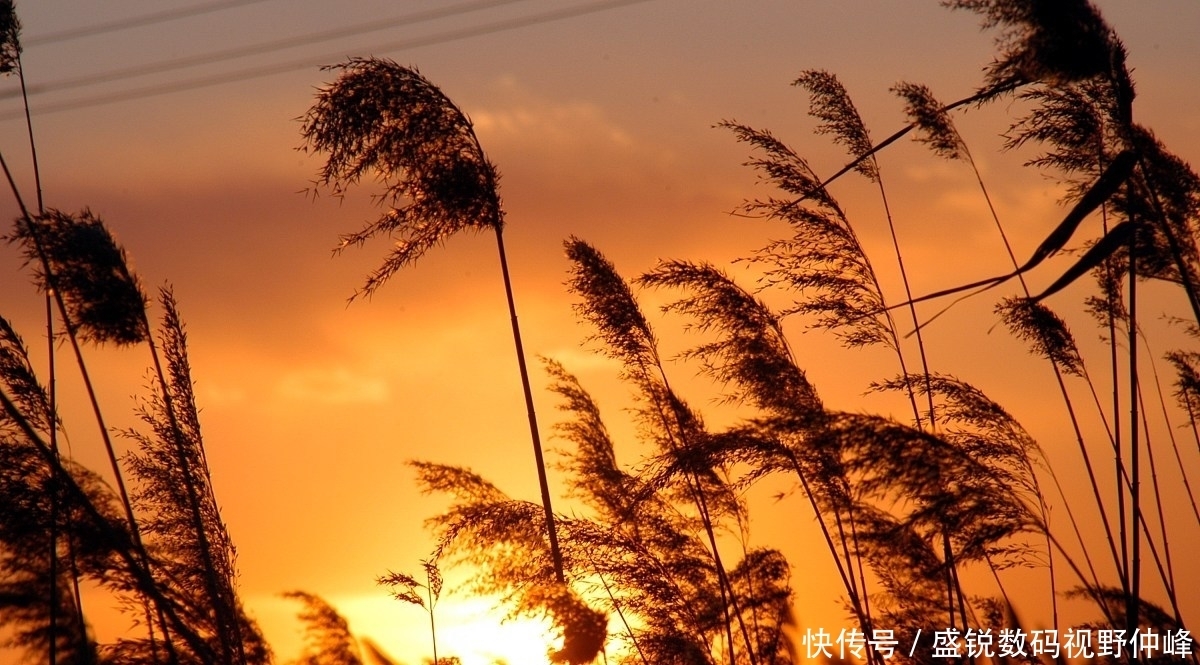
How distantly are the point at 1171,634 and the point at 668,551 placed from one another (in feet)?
9.74

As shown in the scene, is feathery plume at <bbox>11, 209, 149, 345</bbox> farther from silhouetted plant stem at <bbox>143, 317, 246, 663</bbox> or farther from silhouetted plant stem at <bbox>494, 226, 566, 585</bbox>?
silhouetted plant stem at <bbox>494, 226, 566, 585</bbox>

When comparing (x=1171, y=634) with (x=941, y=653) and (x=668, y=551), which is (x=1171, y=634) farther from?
(x=668, y=551)

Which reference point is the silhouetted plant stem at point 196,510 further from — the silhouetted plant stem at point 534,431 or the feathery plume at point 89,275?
the silhouetted plant stem at point 534,431

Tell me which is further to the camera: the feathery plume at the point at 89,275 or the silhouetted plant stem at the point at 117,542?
the feathery plume at the point at 89,275

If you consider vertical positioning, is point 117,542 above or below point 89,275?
below

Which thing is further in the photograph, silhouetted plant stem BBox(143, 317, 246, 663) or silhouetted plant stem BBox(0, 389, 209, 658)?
silhouetted plant stem BBox(143, 317, 246, 663)

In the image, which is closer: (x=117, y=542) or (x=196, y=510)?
(x=117, y=542)

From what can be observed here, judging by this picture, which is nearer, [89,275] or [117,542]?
[117,542]

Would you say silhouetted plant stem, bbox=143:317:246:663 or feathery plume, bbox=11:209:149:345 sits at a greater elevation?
feathery plume, bbox=11:209:149:345

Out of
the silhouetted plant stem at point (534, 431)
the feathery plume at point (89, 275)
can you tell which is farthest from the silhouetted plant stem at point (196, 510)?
the silhouetted plant stem at point (534, 431)

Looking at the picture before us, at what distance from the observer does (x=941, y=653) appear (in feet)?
19.6

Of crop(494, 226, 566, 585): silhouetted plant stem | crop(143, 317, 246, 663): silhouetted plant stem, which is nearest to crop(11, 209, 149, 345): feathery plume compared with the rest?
crop(143, 317, 246, 663): silhouetted plant stem

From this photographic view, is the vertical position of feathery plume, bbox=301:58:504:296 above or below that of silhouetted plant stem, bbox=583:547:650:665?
above

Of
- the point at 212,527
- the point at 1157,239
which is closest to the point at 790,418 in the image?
the point at 1157,239
